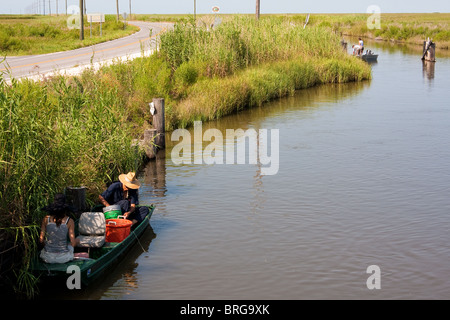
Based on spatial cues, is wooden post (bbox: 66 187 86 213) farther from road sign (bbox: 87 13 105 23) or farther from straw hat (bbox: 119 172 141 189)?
road sign (bbox: 87 13 105 23)

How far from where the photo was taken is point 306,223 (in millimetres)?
14305

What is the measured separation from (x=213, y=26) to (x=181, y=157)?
1475cm

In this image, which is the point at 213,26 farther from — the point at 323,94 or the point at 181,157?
the point at 181,157

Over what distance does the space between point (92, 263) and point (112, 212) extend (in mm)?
2027

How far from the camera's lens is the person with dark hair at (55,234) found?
10406mm

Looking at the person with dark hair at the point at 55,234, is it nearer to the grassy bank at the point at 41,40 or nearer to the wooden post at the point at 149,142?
the wooden post at the point at 149,142

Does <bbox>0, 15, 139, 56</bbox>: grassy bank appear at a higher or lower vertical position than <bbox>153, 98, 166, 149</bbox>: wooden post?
higher

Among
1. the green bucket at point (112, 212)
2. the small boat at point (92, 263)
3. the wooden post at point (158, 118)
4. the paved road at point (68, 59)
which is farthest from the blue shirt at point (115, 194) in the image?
the paved road at point (68, 59)

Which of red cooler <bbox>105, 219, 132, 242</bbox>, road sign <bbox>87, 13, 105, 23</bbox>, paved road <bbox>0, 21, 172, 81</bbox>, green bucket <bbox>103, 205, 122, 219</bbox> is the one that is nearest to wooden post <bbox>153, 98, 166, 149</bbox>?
paved road <bbox>0, 21, 172, 81</bbox>

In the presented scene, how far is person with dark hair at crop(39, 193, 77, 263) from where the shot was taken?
10406 mm

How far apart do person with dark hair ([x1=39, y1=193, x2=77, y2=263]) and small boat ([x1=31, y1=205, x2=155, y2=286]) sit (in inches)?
4.8

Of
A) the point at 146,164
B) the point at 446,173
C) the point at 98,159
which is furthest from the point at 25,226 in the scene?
the point at 446,173
